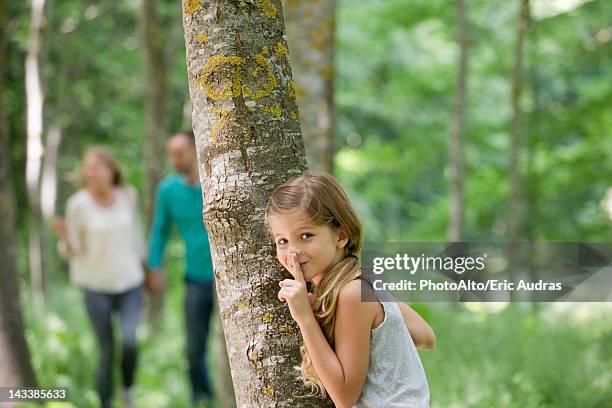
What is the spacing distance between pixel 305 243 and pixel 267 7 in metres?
0.69

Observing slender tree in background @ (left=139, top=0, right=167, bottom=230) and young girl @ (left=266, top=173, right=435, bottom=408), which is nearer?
young girl @ (left=266, top=173, right=435, bottom=408)

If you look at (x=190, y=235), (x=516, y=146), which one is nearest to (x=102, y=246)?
(x=190, y=235)

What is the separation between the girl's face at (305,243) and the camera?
2271mm

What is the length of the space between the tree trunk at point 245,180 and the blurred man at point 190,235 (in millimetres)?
3801

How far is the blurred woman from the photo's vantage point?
655 cm

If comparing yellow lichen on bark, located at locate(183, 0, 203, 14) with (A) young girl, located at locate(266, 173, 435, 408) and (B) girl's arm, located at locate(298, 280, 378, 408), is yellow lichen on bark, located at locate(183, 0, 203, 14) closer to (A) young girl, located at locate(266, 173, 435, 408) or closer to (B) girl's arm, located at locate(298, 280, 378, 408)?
(A) young girl, located at locate(266, 173, 435, 408)

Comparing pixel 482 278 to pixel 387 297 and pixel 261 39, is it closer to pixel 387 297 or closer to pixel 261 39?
pixel 387 297

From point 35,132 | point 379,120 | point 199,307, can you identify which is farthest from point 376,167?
point 199,307

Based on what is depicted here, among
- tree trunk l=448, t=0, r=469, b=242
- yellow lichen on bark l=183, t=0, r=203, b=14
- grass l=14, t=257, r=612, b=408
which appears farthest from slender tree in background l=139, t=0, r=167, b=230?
yellow lichen on bark l=183, t=0, r=203, b=14

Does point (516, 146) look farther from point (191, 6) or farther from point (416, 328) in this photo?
point (191, 6)

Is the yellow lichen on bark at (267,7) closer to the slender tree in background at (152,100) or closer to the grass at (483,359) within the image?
the grass at (483,359)

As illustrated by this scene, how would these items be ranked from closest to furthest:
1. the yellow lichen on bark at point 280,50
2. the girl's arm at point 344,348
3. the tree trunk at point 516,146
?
the girl's arm at point 344,348
the yellow lichen on bark at point 280,50
the tree trunk at point 516,146

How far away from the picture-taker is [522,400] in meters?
5.98

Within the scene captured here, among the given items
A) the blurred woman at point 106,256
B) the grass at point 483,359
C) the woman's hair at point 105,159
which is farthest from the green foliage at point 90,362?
the woman's hair at point 105,159
